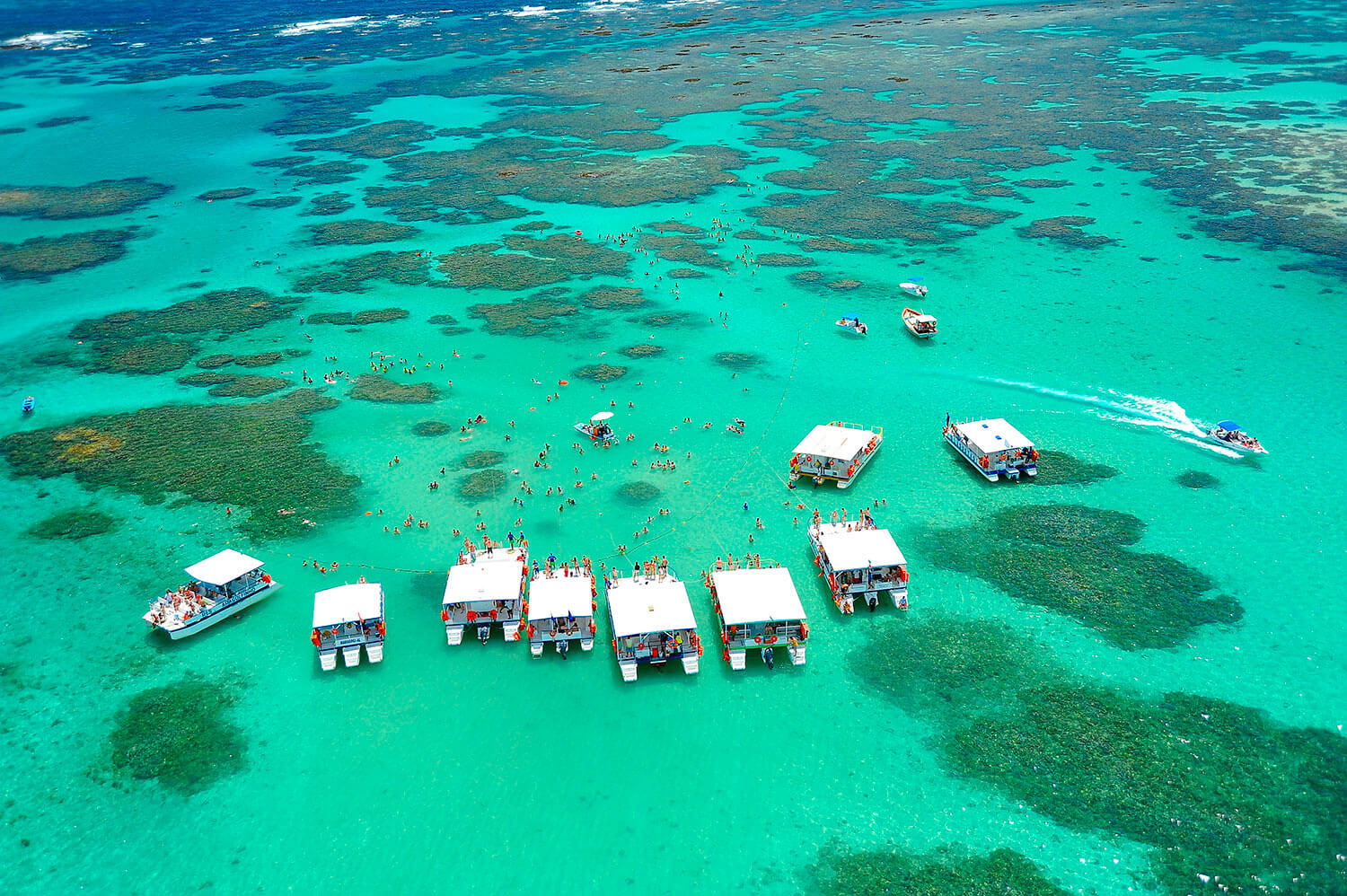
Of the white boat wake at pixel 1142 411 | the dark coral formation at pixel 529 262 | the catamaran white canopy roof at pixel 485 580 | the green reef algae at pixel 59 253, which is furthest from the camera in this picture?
the green reef algae at pixel 59 253

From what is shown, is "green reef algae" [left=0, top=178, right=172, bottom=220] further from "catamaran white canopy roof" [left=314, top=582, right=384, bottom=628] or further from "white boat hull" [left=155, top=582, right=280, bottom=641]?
"catamaran white canopy roof" [left=314, top=582, right=384, bottom=628]

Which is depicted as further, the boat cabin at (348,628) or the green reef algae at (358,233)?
the green reef algae at (358,233)

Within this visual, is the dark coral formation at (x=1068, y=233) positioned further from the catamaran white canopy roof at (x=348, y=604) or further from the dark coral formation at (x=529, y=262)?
the catamaran white canopy roof at (x=348, y=604)

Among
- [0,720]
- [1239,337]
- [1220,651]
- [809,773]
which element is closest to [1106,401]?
[1239,337]

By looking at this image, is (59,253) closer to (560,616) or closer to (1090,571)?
(560,616)

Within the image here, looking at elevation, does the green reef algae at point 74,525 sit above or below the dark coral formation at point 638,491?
below

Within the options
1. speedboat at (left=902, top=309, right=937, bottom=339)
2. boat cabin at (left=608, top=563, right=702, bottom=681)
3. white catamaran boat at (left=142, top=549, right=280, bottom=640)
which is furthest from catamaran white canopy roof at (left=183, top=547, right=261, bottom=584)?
speedboat at (left=902, top=309, right=937, bottom=339)

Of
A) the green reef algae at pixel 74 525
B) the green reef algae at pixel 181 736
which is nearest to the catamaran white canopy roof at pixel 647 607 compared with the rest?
the green reef algae at pixel 181 736

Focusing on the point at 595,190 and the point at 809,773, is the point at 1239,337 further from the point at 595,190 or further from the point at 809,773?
the point at 595,190
